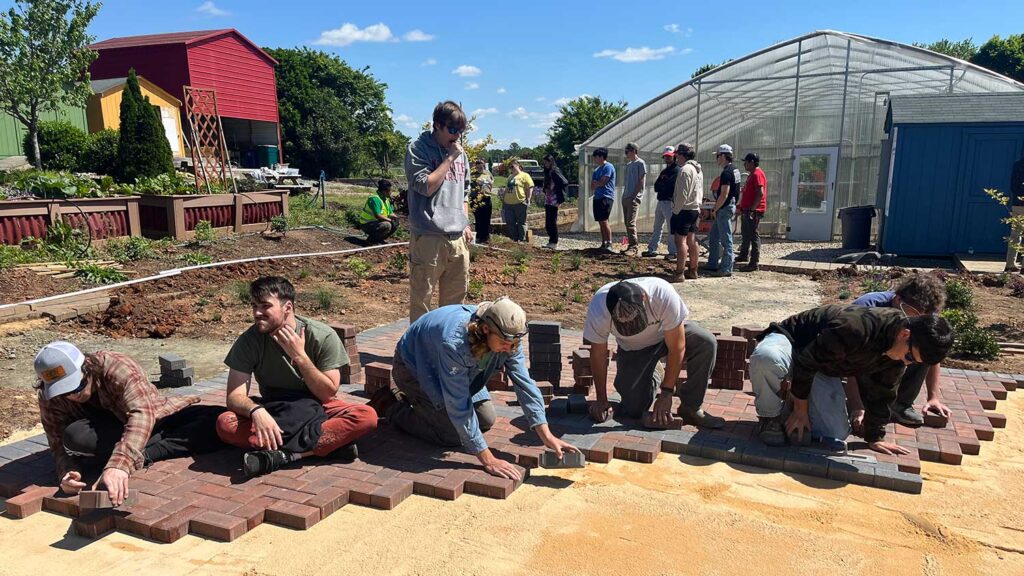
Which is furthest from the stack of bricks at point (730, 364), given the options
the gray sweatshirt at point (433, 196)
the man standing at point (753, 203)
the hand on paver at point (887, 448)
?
the man standing at point (753, 203)

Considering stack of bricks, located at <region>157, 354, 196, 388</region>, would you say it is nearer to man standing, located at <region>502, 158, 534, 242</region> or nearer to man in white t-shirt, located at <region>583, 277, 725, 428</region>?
man in white t-shirt, located at <region>583, 277, 725, 428</region>

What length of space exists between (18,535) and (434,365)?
7.03ft

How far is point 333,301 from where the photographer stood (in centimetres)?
839

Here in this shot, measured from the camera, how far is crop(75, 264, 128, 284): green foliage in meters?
8.42

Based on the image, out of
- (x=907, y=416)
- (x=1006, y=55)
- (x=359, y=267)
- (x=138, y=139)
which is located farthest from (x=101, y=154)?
(x=1006, y=55)

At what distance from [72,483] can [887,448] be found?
4.54m

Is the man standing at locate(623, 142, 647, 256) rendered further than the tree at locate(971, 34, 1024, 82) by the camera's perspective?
No

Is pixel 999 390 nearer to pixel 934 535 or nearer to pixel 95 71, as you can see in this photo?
pixel 934 535

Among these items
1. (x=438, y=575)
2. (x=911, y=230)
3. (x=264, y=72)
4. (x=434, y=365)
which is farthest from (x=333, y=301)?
(x=264, y=72)

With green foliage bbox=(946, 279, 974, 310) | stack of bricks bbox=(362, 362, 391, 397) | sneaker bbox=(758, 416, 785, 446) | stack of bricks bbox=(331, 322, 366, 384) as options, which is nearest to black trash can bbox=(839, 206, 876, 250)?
green foliage bbox=(946, 279, 974, 310)

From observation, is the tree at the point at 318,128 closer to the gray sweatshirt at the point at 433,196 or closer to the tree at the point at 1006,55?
the gray sweatshirt at the point at 433,196

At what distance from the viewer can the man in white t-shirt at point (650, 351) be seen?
412cm

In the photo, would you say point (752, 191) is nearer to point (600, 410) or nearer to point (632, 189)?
point (632, 189)

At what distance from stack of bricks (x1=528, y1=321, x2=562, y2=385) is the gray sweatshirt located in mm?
1094
